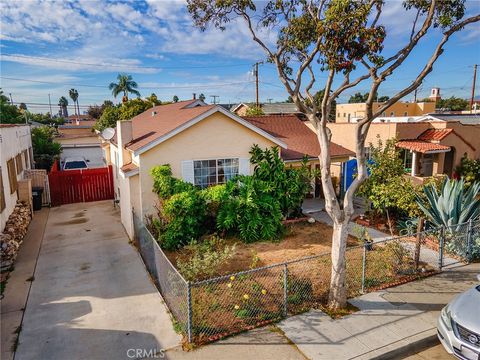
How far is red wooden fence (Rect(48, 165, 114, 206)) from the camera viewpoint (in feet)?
59.8

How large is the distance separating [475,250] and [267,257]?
20.9 feet

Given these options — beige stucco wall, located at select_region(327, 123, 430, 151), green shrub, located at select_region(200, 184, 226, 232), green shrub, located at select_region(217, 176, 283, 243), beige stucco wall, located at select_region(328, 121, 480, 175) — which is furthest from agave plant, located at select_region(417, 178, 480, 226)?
green shrub, located at select_region(200, 184, 226, 232)

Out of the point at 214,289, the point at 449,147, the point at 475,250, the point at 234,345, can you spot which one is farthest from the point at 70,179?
the point at 449,147

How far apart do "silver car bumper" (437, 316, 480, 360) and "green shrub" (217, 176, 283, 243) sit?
6273mm

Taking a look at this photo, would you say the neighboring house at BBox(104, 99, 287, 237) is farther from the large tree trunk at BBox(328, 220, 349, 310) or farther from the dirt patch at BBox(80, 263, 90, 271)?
the large tree trunk at BBox(328, 220, 349, 310)

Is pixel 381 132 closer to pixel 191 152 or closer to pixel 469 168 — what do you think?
pixel 469 168

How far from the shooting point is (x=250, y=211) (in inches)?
470

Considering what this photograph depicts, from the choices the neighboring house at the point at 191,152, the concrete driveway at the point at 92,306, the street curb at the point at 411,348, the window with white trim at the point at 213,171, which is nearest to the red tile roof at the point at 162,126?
the neighboring house at the point at 191,152

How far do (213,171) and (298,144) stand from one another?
623 cm

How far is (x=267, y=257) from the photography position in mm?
10531

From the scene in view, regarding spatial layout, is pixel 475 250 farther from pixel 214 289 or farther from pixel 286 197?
pixel 214 289

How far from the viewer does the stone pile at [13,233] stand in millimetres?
10672

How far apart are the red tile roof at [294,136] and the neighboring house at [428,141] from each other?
71.6 inches

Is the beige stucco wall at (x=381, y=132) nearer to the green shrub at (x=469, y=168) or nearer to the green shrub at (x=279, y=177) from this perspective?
the green shrub at (x=469, y=168)
